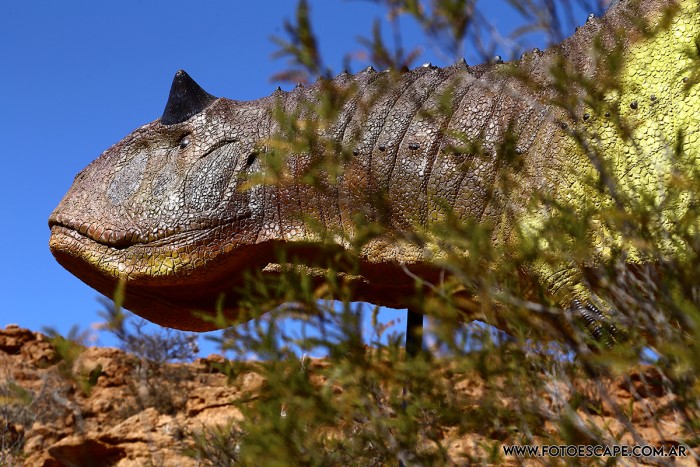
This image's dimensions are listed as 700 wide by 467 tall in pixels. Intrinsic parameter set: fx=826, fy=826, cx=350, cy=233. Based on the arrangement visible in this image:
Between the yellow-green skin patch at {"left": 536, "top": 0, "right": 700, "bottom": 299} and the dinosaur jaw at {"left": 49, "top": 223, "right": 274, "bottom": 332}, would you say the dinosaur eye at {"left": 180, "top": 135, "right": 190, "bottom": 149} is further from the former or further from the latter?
the yellow-green skin patch at {"left": 536, "top": 0, "right": 700, "bottom": 299}

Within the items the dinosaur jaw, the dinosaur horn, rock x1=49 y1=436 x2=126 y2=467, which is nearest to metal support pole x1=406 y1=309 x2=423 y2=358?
the dinosaur jaw

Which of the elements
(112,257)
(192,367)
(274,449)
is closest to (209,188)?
(112,257)

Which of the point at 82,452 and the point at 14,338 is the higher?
the point at 14,338

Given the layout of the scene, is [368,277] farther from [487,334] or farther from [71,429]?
[71,429]

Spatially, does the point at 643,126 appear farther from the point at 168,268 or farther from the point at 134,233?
the point at 134,233

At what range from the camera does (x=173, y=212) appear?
188 inches

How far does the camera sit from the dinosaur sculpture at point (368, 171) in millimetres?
4250

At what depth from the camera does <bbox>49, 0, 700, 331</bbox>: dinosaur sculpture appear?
167 inches

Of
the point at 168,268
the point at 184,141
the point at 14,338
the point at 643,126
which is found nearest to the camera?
the point at 643,126

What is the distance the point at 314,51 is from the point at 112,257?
8.57 ft

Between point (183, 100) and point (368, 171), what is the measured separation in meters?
1.42

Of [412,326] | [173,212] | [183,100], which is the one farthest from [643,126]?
[183,100]

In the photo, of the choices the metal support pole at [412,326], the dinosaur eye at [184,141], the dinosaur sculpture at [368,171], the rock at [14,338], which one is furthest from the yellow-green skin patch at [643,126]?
the rock at [14,338]

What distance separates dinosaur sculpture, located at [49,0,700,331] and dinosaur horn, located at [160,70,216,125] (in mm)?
11
